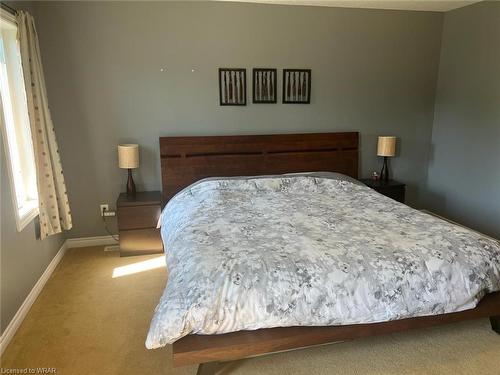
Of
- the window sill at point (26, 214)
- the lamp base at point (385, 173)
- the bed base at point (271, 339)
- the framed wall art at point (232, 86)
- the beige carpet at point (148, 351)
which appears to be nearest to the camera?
the bed base at point (271, 339)

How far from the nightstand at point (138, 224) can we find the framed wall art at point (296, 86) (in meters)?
1.65

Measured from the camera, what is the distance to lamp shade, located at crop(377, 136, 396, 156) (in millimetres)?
3822

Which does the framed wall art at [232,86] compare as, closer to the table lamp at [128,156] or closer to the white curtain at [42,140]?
the table lamp at [128,156]

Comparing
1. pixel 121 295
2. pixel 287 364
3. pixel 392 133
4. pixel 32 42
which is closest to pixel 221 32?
pixel 32 42

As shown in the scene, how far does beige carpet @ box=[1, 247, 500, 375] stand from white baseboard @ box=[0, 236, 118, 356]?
41 mm

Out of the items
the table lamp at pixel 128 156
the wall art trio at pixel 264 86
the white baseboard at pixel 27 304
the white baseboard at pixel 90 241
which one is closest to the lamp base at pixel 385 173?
the wall art trio at pixel 264 86

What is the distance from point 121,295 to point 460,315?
222 cm

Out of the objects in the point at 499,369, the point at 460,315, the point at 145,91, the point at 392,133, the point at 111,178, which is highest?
the point at 145,91

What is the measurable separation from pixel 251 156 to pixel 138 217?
123cm

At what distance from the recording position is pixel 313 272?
1828 millimetres

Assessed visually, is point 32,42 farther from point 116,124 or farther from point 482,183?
point 482,183

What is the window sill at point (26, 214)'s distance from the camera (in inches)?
96.3

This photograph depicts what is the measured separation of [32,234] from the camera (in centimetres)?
268

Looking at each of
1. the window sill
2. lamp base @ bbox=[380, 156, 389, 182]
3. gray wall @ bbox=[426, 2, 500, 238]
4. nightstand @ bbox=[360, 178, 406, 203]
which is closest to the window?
the window sill
